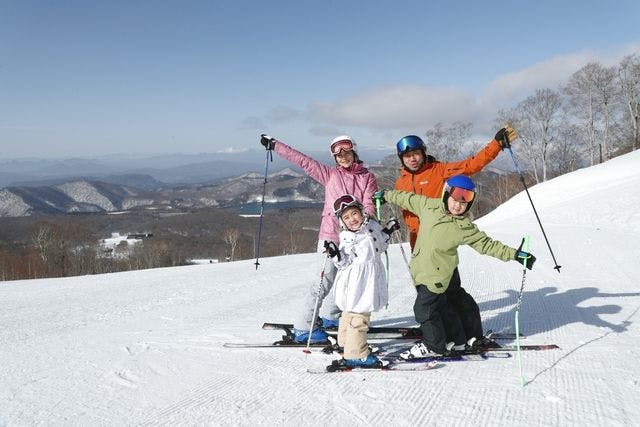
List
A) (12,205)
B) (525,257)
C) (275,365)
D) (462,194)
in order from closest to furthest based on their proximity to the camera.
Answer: (525,257)
(462,194)
(275,365)
(12,205)

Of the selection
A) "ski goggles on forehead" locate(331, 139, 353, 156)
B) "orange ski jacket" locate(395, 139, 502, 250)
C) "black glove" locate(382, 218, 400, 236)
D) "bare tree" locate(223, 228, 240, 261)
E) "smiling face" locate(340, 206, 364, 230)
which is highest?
"ski goggles on forehead" locate(331, 139, 353, 156)

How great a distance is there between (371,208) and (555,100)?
41.6m

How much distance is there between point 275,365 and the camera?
154 inches

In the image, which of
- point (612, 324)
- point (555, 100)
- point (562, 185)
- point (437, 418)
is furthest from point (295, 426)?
point (555, 100)

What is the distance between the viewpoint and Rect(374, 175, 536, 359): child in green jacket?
12.5 ft

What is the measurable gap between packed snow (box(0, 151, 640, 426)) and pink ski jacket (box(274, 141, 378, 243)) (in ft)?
4.35

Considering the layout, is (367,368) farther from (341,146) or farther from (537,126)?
(537,126)

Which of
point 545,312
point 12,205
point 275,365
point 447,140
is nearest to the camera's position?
point 275,365

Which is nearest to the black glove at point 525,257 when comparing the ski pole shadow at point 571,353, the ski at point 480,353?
the ski pole shadow at point 571,353

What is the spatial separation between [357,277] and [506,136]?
7.51 feet

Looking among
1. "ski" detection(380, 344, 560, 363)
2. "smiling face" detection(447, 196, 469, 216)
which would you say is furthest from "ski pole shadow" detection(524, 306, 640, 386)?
"smiling face" detection(447, 196, 469, 216)

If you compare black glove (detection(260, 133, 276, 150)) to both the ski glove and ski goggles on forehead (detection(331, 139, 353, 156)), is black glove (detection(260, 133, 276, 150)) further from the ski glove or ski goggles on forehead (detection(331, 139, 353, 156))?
the ski glove

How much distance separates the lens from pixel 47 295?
26.2 feet

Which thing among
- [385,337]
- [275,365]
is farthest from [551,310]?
[275,365]
